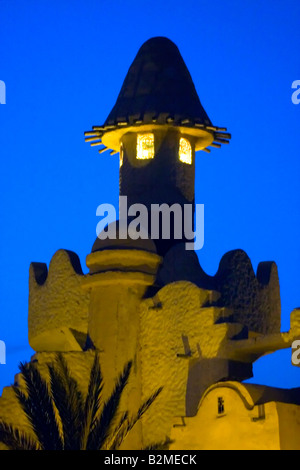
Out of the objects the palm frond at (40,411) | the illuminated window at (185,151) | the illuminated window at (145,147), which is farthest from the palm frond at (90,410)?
the illuminated window at (185,151)

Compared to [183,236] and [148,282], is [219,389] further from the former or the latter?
[183,236]

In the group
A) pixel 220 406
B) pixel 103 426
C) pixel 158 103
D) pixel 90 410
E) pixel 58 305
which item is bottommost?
pixel 103 426

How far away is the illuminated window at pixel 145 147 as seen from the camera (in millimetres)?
29750

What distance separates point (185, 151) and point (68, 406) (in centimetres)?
899

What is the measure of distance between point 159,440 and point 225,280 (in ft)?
12.1

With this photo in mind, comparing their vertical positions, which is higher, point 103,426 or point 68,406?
point 68,406

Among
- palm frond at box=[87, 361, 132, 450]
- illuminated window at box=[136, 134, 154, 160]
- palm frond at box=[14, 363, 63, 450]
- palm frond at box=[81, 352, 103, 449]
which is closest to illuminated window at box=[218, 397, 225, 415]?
palm frond at box=[87, 361, 132, 450]

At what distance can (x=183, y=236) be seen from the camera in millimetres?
29484

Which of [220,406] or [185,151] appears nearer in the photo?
[220,406]

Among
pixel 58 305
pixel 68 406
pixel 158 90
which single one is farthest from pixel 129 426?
pixel 158 90

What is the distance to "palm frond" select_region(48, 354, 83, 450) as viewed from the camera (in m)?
22.3

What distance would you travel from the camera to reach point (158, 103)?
2977 centimetres

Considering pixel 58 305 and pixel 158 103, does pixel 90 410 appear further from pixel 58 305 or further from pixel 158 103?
pixel 158 103
